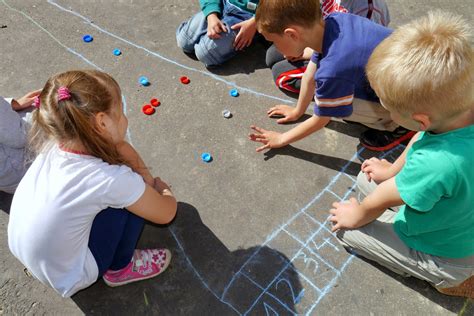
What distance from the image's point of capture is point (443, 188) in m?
1.53

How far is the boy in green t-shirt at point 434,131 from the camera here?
143cm

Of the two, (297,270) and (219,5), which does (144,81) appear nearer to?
(219,5)

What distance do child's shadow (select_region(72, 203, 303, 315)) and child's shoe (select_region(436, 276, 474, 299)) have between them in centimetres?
78

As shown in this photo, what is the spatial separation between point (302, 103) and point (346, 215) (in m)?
0.93

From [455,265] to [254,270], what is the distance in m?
1.03

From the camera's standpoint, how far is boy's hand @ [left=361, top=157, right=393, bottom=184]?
220 centimetres

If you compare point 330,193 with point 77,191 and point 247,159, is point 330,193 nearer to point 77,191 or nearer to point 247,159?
point 247,159

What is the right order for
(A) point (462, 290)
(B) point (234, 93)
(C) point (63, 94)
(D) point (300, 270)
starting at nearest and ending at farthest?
(C) point (63, 94), (A) point (462, 290), (D) point (300, 270), (B) point (234, 93)

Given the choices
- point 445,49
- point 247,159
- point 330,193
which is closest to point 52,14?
point 247,159

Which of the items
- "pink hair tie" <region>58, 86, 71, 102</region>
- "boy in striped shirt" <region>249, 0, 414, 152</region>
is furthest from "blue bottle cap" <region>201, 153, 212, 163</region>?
"pink hair tie" <region>58, 86, 71, 102</region>

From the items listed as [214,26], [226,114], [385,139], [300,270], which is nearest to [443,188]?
[300,270]

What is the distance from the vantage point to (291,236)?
2326 millimetres

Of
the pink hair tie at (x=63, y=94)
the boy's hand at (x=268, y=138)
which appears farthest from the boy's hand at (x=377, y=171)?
the pink hair tie at (x=63, y=94)

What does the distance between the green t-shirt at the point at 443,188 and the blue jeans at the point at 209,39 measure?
1.83 meters
